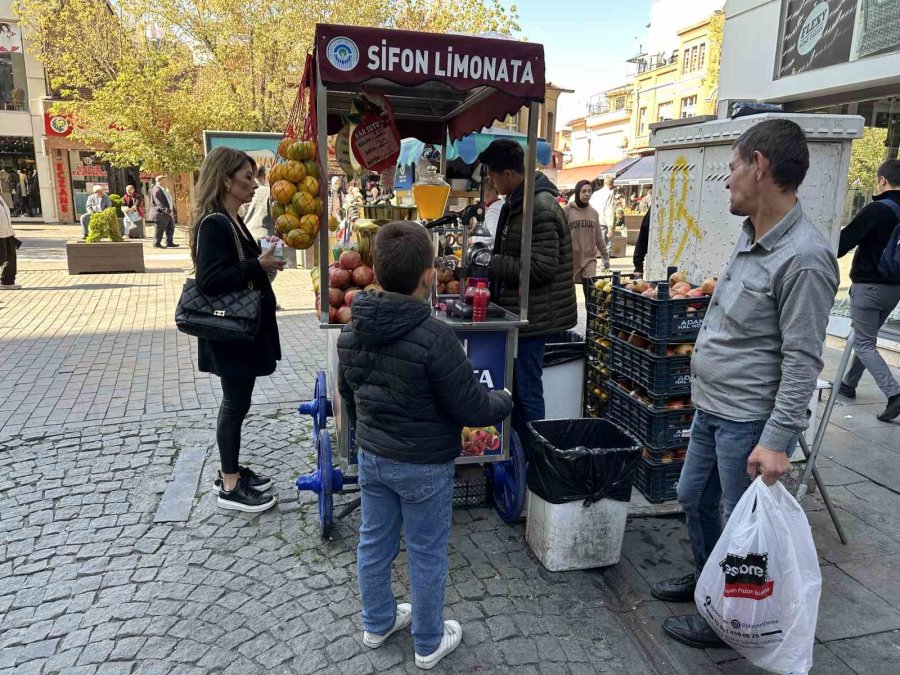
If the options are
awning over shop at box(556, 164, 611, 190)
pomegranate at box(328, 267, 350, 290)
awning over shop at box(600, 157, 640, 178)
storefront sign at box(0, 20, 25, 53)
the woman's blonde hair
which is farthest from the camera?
awning over shop at box(556, 164, 611, 190)

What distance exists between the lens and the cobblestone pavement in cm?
255

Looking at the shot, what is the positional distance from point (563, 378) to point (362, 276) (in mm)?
1761

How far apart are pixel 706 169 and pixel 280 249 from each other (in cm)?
293

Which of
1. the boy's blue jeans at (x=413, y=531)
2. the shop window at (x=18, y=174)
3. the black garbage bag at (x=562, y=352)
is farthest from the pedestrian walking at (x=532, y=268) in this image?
the shop window at (x=18, y=174)

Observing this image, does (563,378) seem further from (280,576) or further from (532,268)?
(280,576)

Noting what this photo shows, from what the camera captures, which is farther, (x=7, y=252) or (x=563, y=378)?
(x=7, y=252)

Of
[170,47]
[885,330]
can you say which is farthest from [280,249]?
Result: [170,47]

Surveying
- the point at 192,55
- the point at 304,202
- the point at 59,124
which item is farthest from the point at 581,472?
the point at 59,124

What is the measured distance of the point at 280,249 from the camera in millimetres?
3318

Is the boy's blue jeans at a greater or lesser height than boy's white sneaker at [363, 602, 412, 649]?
greater

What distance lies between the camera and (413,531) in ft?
7.88

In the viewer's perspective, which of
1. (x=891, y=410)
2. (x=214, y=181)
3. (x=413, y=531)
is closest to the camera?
(x=413, y=531)

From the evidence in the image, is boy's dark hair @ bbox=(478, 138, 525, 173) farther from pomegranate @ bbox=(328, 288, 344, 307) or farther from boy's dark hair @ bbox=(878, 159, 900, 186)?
boy's dark hair @ bbox=(878, 159, 900, 186)

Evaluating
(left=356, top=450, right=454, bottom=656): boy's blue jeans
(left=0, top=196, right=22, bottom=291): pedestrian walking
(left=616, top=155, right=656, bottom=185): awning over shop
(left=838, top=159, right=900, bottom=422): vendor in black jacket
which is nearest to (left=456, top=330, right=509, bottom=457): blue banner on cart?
(left=356, top=450, right=454, bottom=656): boy's blue jeans
